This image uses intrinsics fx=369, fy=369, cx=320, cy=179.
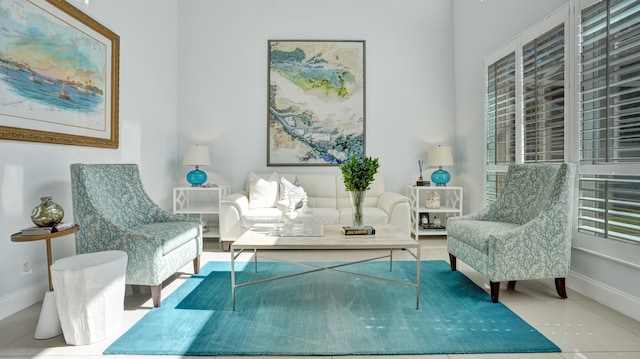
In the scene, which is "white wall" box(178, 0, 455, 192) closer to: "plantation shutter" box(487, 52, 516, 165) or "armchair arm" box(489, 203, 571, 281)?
"plantation shutter" box(487, 52, 516, 165)

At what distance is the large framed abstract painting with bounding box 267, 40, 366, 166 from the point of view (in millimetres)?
5035

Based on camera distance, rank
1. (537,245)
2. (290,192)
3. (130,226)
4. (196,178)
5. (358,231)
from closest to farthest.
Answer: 1. (537,245)
2. (358,231)
3. (130,226)
4. (290,192)
5. (196,178)

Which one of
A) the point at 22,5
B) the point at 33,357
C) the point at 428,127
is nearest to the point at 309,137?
the point at 428,127

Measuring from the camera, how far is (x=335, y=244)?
97.5 inches

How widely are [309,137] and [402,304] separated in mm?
2951

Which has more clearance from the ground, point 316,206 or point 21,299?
point 316,206

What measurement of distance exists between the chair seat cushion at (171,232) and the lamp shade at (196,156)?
1495 mm

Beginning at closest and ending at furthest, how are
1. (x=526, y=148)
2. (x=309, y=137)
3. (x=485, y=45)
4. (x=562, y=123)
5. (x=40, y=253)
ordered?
1. (x=40, y=253)
2. (x=562, y=123)
3. (x=526, y=148)
4. (x=485, y=45)
5. (x=309, y=137)

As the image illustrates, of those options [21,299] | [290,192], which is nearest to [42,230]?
[21,299]

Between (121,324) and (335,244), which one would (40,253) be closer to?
(121,324)

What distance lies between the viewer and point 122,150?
12.5 feet

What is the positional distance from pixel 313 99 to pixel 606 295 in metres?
3.76

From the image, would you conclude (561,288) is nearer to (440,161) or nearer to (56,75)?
(440,161)

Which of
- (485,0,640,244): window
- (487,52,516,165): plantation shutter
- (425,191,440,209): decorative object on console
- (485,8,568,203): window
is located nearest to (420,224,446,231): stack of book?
(425,191,440,209): decorative object on console
